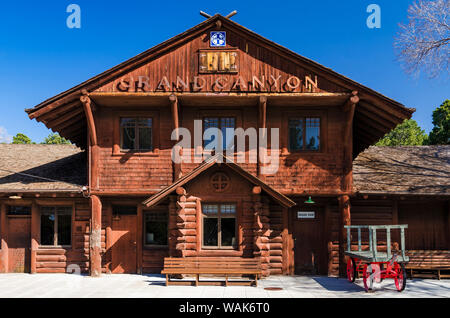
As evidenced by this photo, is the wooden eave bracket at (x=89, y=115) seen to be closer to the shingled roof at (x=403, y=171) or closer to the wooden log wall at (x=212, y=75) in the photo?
the wooden log wall at (x=212, y=75)

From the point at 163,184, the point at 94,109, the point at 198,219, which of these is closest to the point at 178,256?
the point at 198,219

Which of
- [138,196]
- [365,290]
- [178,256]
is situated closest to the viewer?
[365,290]

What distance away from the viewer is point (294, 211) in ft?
51.0

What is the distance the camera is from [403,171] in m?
16.8

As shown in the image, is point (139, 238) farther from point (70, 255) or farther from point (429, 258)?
point (429, 258)

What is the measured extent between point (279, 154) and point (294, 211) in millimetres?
2336

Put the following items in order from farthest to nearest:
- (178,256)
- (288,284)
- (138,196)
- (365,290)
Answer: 1. (138,196)
2. (178,256)
3. (288,284)
4. (365,290)

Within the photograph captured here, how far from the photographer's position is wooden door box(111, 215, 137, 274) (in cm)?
1539

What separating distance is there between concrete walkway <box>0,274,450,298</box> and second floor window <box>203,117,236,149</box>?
5.13 meters

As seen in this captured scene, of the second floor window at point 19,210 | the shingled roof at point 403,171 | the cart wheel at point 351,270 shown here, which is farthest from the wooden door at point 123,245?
the shingled roof at point 403,171

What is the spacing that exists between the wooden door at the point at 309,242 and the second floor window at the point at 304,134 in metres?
2.46

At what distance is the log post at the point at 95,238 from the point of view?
14617 millimetres

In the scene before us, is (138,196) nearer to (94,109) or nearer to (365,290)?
(94,109)

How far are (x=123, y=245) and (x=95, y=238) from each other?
1.17m
